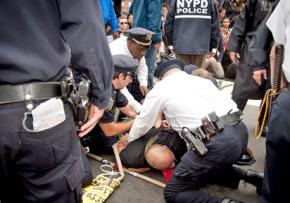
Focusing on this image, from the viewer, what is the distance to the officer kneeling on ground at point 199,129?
70.7 inches

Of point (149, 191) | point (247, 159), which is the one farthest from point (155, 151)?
point (247, 159)

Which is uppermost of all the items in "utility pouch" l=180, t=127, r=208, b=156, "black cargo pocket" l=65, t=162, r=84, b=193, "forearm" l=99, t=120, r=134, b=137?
"black cargo pocket" l=65, t=162, r=84, b=193

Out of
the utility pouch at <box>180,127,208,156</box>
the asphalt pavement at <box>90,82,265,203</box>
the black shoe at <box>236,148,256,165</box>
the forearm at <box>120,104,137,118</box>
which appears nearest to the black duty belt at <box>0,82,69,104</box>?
the utility pouch at <box>180,127,208,156</box>

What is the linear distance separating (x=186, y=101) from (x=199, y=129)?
204 mm

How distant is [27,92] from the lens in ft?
2.80

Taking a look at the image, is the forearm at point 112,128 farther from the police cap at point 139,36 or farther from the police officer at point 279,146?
the police officer at point 279,146

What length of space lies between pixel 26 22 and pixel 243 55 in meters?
2.24

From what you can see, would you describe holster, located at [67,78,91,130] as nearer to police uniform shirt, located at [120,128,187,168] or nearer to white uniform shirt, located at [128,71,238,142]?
white uniform shirt, located at [128,71,238,142]

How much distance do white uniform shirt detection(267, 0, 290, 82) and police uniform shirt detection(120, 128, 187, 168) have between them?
1.18 meters

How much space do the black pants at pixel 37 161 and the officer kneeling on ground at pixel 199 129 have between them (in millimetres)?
974

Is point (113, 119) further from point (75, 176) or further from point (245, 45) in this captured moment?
point (75, 176)

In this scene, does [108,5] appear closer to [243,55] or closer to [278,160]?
[243,55]

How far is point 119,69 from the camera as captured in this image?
2414 mm

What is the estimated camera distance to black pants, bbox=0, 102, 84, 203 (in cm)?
85
